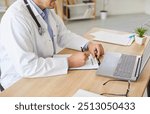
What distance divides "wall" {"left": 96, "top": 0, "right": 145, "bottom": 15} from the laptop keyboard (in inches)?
147

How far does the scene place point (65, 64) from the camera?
139 centimetres

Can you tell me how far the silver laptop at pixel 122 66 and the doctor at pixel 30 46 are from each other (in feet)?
0.39

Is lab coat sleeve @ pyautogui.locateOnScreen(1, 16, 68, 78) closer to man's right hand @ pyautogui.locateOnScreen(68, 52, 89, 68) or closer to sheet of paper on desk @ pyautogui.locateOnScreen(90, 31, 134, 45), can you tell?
man's right hand @ pyautogui.locateOnScreen(68, 52, 89, 68)

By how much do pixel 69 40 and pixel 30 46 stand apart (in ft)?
1.68

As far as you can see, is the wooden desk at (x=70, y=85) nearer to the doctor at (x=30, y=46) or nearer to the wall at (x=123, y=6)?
the doctor at (x=30, y=46)

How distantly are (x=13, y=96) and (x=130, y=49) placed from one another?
3.01 feet

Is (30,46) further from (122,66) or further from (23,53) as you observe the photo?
(122,66)

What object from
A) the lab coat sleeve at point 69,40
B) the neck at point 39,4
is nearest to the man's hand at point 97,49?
the lab coat sleeve at point 69,40

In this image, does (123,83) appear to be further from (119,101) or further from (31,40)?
(31,40)

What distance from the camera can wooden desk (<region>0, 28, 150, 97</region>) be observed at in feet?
3.89

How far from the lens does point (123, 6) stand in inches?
203

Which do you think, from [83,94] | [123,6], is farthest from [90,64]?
[123,6]

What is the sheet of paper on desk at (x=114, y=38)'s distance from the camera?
1.83 meters

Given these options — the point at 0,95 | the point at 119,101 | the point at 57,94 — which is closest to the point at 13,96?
the point at 0,95
